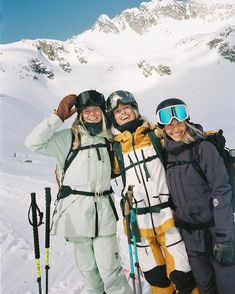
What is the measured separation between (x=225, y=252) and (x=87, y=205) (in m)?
1.65

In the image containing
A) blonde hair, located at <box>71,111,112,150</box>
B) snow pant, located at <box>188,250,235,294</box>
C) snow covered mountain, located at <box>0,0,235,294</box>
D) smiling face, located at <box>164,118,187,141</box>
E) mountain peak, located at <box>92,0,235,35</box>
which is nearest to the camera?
snow pant, located at <box>188,250,235,294</box>

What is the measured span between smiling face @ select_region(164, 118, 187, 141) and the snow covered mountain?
2819 mm

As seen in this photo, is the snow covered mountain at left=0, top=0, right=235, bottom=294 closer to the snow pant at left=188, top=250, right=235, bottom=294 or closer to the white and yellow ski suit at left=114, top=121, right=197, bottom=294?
the white and yellow ski suit at left=114, top=121, right=197, bottom=294

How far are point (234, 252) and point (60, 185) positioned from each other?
2.26 metres

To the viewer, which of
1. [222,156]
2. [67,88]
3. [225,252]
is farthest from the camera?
[67,88]

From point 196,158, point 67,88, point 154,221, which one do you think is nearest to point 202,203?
point 196,158

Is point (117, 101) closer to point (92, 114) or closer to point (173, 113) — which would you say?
point (92, 114)

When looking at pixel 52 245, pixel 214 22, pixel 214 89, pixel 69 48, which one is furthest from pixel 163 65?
pixel 214 22

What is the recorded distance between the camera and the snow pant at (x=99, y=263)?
4.15 meters

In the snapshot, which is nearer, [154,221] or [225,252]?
[225,252]

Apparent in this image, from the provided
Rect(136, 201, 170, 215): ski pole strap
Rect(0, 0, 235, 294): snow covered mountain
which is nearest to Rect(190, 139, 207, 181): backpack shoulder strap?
Rect(136, 201, 170, 215): ski pole strap

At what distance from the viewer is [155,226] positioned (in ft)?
13.0

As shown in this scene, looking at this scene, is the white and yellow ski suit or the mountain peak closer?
the white and yellow ski suit

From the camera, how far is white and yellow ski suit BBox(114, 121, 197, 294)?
389 centimetres
